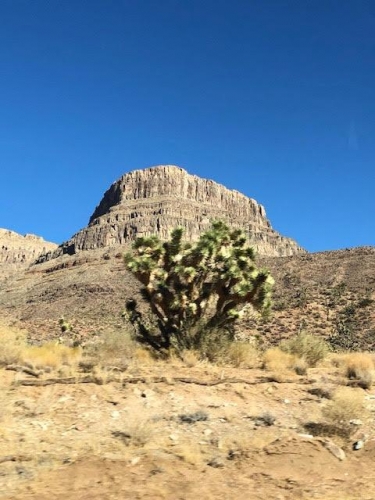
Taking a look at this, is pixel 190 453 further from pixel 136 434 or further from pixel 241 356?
pixel 241 356

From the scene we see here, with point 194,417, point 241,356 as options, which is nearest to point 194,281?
point 241,356

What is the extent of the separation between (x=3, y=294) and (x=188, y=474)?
9089cm

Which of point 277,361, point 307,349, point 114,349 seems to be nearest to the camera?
point 277,361

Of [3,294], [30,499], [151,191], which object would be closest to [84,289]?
[3,294]

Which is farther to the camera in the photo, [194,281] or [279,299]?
[279,299]

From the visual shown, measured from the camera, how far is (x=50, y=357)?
50.8 feet

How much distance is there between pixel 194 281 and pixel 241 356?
3.29 m

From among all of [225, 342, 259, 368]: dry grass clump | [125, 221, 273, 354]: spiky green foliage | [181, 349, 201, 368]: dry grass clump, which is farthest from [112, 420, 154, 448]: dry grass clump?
[125, 221, 273, 354]: spiky green foliage

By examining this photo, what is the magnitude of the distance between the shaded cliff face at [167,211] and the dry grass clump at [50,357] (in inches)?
4391

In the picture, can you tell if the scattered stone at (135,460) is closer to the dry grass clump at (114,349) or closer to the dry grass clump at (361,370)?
the dry grass clump at (361,370)

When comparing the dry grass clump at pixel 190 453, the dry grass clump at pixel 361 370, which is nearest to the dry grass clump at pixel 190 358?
the dry grass clump at pixel 361 370

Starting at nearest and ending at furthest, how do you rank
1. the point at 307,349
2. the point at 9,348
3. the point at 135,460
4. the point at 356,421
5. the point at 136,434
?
the point at 135,460
the point at 136,434
the point at 356,421
the point at 9,348
the point at 307,349

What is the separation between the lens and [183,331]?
18.4 metres

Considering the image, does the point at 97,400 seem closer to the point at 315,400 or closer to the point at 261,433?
the point at 261,433
